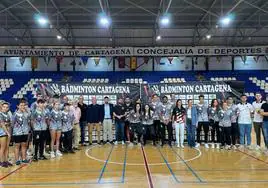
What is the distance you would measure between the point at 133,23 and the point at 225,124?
41.6 ft

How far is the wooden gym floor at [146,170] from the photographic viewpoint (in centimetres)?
576

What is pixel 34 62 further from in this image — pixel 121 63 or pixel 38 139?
pixel 38 139

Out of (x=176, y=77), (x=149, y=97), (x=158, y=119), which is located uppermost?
(x=176, y=77)

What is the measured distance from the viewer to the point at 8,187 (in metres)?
5.50

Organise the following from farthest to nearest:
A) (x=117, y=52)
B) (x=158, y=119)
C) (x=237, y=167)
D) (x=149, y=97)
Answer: (x=117, y=52) < (x=149, y=97) < (x=158, y=119) < (x=237, y=167)

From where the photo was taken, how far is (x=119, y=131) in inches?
461

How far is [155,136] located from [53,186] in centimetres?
637

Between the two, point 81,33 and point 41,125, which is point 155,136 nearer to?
point 41,125

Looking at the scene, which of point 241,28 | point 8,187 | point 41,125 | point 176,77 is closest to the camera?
point 8,187

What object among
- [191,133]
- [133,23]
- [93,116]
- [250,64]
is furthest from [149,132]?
[250,64]

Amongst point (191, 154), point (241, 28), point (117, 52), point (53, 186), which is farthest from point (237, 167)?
point (241, 28)

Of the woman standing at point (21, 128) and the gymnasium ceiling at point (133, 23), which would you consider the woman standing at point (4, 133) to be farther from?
the gymnasium ceiling at point (133, 23)

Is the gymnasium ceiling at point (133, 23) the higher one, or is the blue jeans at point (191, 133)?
the gymnasium ceiling at point (133, 23)

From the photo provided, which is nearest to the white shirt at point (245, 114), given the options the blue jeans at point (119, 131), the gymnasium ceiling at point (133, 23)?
the blue jeans at point (119, 131)
